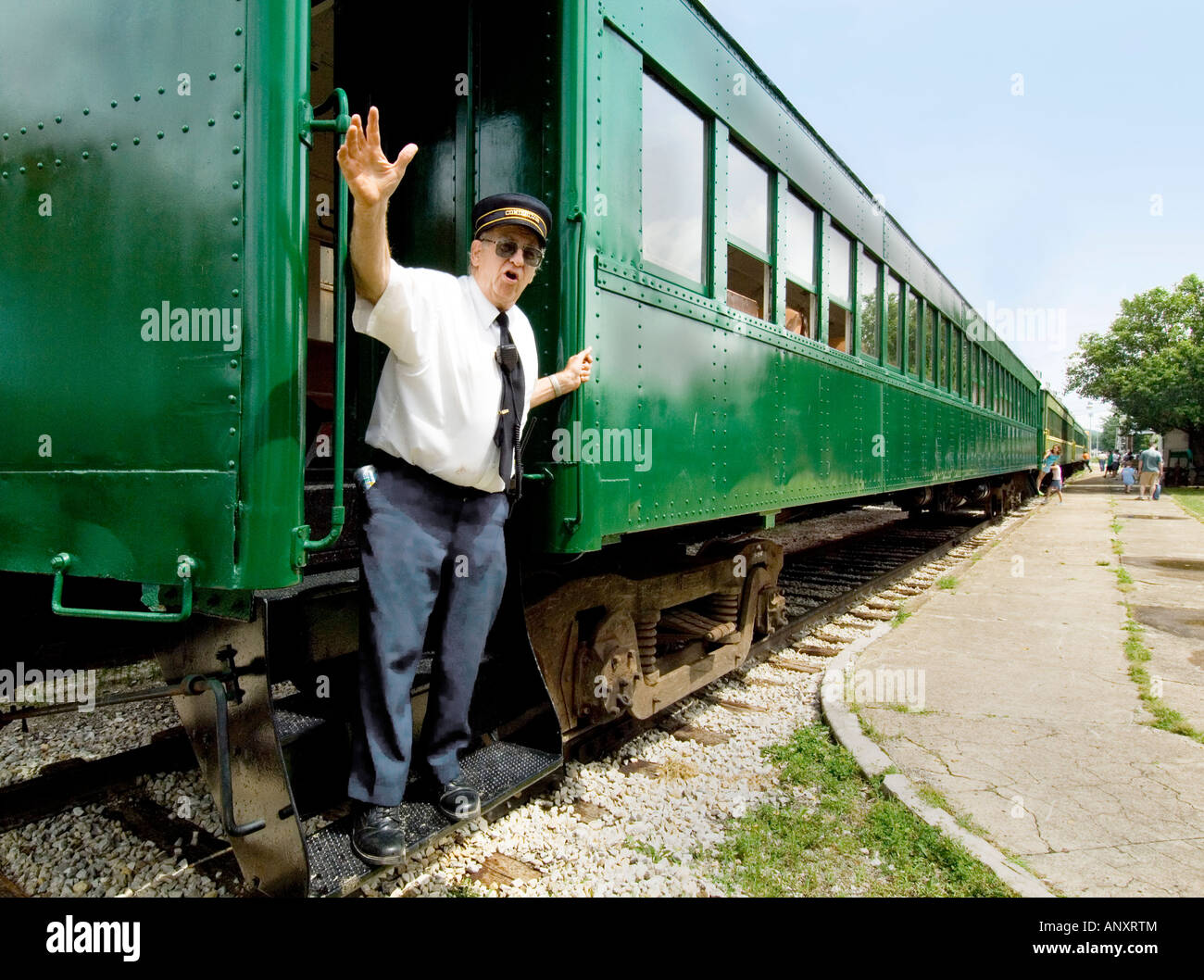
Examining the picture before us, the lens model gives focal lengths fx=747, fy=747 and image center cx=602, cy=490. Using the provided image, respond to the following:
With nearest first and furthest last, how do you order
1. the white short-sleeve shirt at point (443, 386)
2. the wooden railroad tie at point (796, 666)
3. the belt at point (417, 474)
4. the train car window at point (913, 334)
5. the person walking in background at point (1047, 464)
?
1. the white short-sleeve shirt at point (443, 386)
2. the belt at point (417, 474)
3. the wooden railroad tie at point (796, 666)
4. the train car window at point (913, 334)
5. the person walking in background at point (1047, 464)

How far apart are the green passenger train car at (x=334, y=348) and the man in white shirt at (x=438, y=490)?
0.19 m

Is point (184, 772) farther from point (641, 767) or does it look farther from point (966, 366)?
point (966, 366)

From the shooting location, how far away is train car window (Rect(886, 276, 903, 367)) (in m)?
7.03

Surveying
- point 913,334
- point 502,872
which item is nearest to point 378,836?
point 502,872

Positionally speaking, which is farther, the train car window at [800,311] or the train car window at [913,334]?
the train car window at [913,334]

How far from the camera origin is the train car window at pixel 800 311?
4.82 meters

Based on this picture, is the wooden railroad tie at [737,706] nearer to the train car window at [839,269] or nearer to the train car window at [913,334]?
the train car window at [839,269]

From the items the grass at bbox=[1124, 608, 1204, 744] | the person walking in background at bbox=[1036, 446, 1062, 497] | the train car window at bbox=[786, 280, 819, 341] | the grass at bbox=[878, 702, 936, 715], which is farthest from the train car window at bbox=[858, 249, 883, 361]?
the person walking in background at bbox=[1036, 446, 1062, 497]

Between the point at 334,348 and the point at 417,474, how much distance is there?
511mm

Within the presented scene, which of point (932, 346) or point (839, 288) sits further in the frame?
point (932, 346)

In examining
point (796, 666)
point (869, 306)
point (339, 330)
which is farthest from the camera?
point (869, 306)

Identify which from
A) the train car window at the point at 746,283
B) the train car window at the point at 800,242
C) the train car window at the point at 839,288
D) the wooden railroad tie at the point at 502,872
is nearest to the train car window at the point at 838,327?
the train car window at the point at 839,288

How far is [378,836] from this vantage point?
221 cm
